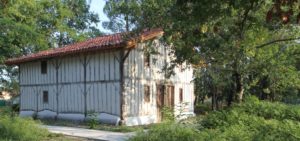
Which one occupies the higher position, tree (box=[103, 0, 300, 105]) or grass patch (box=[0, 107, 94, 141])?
tree (box=[103, 0, 300, 105])

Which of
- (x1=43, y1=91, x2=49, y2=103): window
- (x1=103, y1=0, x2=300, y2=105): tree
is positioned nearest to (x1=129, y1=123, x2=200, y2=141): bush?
(x1=103, y1=0, x2=300, y2=105): tree

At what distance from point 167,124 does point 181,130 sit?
69cm

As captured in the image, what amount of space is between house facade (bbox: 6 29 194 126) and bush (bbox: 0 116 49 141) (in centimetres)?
666

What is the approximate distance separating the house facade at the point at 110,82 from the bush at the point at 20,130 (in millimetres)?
6655

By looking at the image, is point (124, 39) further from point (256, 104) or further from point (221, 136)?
point (221, 136)

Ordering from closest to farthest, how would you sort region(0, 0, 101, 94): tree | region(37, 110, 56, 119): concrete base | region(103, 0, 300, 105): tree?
region(103, 0, 300, 105): tree
region(37, 110, 56, 119): concrete base
region(0, 0, 101, 94): tree

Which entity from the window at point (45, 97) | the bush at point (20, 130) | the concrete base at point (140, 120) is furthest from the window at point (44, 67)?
the bush at point (20, 130)

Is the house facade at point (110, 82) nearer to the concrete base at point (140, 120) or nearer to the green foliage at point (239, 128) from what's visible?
the concrete base at point (140, 120)

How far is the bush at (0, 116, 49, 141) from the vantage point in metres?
13.6

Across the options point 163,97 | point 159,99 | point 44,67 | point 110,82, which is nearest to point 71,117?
point 110,82

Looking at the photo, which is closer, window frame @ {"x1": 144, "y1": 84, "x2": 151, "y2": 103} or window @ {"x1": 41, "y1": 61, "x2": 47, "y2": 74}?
window frame @ {"x1": 144, "y1": 84, "x2": 151, "y2": 103}

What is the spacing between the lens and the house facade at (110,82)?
21.5 meters

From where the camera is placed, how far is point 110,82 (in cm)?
2191

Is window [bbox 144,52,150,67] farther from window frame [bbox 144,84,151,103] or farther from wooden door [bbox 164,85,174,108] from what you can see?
wooden door [bbox 164,85,174,108]
